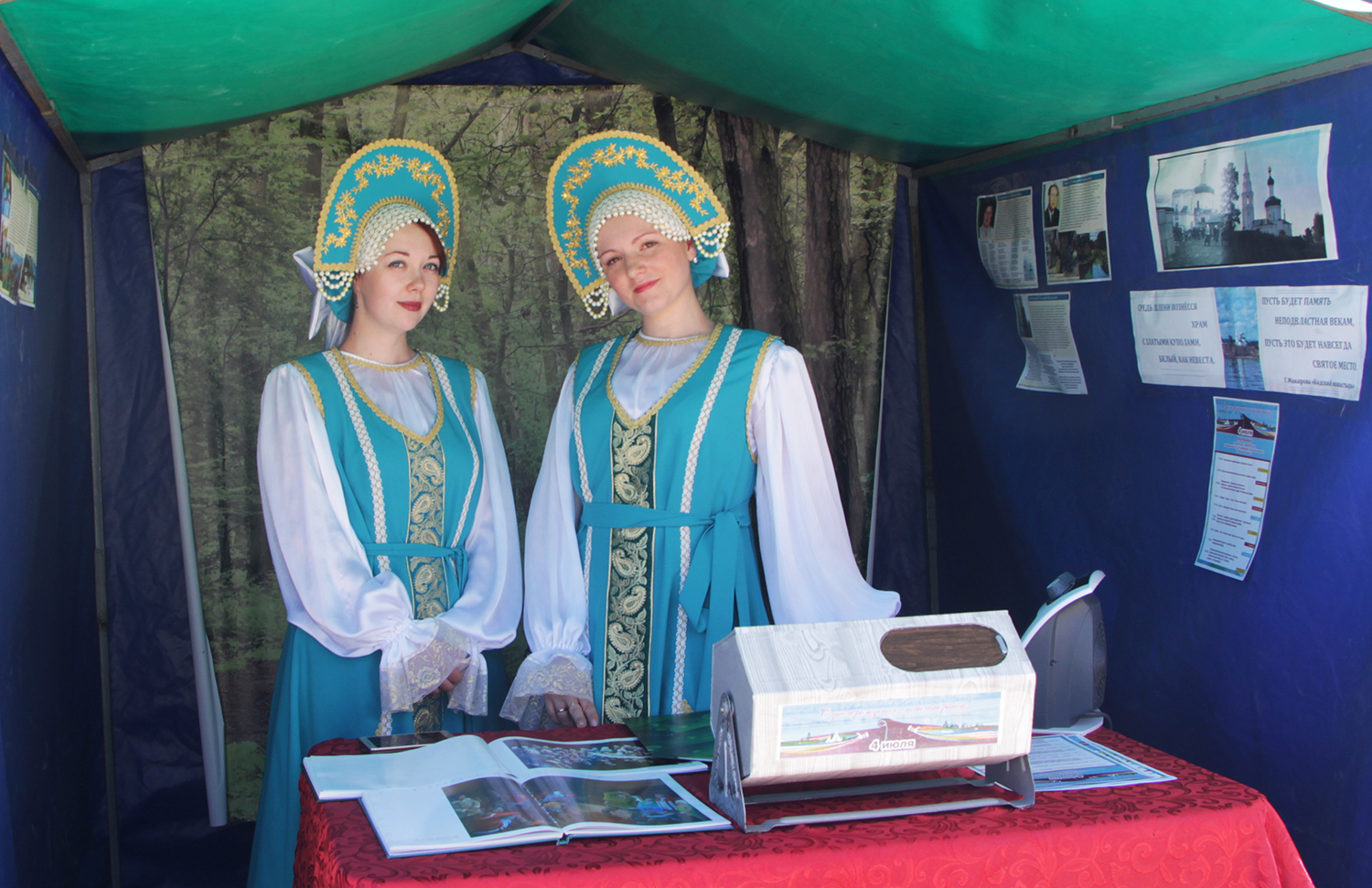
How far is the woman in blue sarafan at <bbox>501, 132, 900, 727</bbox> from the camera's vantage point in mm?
2279

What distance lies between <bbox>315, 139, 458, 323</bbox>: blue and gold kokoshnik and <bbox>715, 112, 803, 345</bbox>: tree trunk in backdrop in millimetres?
972

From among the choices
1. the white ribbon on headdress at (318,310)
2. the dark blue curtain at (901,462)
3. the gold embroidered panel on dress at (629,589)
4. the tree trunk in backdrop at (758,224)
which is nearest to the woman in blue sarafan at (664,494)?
the gold embroidered panel on dress at (629,589)

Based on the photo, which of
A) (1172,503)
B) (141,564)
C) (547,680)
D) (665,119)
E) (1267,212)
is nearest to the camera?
(1267,212)

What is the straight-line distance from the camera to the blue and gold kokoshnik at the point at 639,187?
2.37 meters

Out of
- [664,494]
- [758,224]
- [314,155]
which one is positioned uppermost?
[314,155]

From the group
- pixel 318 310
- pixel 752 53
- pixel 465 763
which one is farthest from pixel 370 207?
pixel 465 763

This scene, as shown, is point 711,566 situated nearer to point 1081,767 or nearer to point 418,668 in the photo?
point 418,668

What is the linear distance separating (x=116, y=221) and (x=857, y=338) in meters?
2.08

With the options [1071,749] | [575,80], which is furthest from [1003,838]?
[575,80]

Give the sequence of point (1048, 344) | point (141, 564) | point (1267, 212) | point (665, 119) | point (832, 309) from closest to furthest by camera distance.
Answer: point (1267, 212), point (1048, 344), point (141, 564), point (665, 119), point (832, 309)

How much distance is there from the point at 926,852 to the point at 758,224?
2.18 meters

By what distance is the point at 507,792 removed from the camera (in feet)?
4.63

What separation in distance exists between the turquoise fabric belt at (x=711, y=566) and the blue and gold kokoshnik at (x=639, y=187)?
1.88 feet

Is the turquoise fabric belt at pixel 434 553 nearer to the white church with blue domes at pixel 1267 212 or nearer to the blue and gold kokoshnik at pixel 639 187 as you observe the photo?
the blue and gold kokoshnik at pixel 639 187
